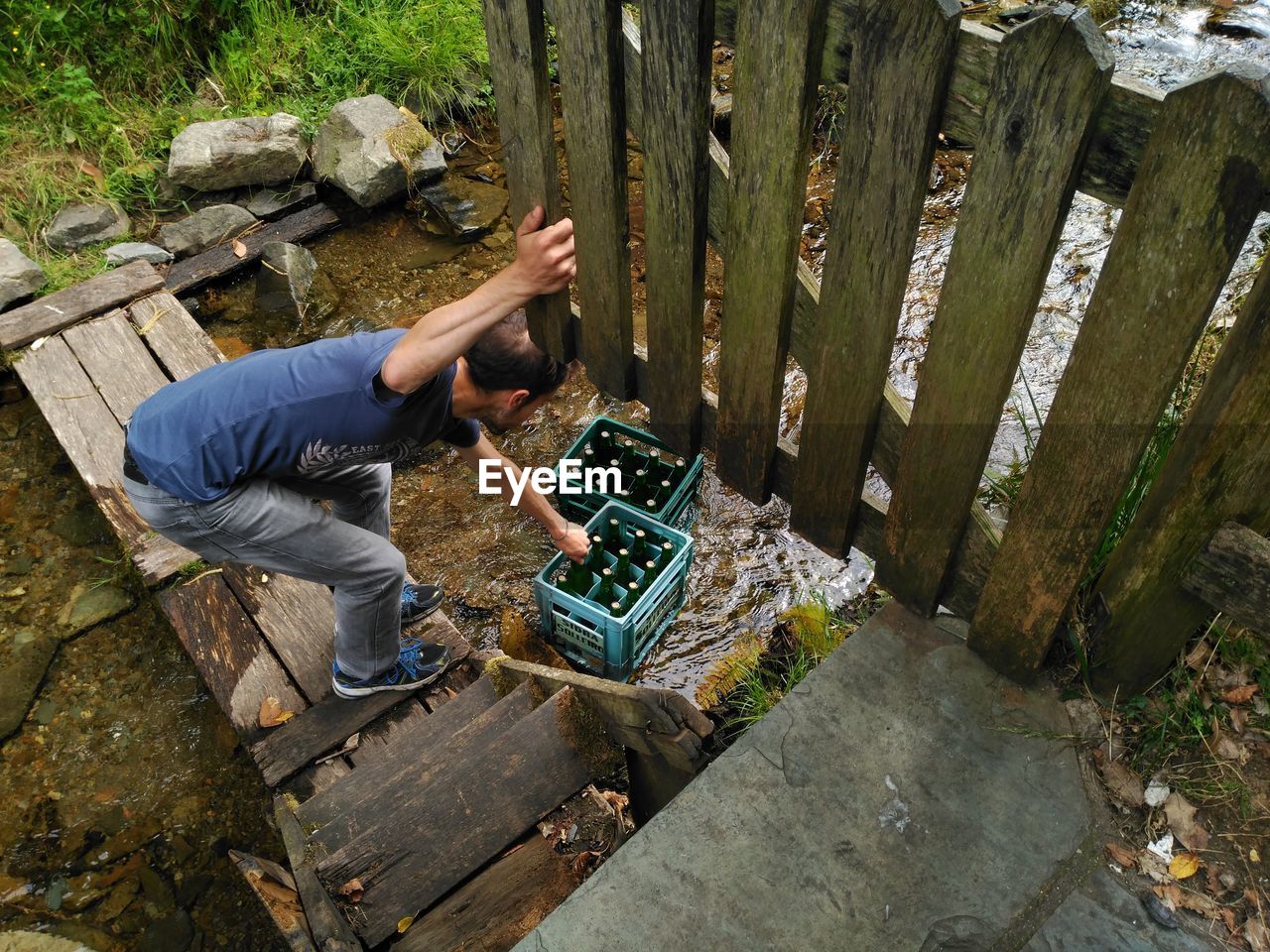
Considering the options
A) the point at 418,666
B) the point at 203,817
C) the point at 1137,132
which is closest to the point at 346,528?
the point at 418,666

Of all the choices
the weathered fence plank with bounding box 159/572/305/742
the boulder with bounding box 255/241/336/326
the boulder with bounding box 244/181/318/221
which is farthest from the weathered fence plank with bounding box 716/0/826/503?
the boulder with bounding box 244/181/318/221

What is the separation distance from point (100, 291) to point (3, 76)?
8.16 ft

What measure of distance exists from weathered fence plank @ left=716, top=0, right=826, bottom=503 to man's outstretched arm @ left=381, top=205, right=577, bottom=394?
0.46 meters

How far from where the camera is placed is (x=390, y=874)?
2.89 metres

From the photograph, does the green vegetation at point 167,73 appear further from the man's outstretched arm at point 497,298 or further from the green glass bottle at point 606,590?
the man's outstretched arm at point 497,298

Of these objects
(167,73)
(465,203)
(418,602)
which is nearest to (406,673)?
(418,602)

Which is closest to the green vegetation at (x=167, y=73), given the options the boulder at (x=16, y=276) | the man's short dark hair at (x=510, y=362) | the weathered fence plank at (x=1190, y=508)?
the boulder at (x=16, y=276)

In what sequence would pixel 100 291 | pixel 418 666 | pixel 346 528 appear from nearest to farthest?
pixel 346 528 → pixel 418 666 → pixel 100 291

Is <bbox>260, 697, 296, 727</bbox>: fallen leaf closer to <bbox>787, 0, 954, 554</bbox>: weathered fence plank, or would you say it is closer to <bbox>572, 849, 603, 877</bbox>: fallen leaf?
<bbox>572, 849, 603, 877</bbox>: fallen leaf

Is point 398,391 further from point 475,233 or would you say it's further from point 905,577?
point 475,233

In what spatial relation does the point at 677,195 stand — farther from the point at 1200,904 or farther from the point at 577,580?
the point at 577,580

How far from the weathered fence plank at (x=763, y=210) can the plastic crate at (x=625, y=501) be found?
187cm

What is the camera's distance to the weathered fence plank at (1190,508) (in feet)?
5.61

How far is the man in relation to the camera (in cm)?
247
